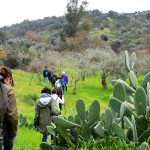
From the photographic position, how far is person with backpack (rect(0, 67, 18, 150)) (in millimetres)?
6262

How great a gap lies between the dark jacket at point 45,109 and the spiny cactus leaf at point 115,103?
4.83 m

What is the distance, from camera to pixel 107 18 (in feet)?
436

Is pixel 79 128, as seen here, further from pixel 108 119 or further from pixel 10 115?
pixel 10 115

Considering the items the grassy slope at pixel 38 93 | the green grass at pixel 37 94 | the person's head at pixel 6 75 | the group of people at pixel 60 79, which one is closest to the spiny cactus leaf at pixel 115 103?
the person's head at pixel 6 75

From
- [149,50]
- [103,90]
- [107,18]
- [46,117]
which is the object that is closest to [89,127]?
[46,117]

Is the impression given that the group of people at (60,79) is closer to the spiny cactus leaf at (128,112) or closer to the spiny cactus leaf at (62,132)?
the spiny cactus leaf at (62,132)

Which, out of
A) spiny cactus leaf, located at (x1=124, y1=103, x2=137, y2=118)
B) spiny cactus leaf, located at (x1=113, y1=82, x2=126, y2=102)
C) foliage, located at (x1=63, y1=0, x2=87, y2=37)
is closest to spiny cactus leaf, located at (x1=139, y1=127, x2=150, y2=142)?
spiny cactus leaf, located at (x1=124, y1=103, x2=137, y2=118)

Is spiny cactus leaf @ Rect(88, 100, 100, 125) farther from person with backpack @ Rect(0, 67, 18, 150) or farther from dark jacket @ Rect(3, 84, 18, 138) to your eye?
dark jacket @ Rect(3, 84, 18, 138)

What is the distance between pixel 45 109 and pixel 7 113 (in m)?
3.90

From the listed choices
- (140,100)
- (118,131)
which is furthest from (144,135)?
(140,100)

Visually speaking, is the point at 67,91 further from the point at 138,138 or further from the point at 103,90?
the point at 138,138

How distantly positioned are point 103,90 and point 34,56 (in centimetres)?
978

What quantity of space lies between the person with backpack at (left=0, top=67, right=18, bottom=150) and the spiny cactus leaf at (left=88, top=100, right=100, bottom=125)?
1.13 meters

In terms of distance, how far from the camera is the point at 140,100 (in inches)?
211
